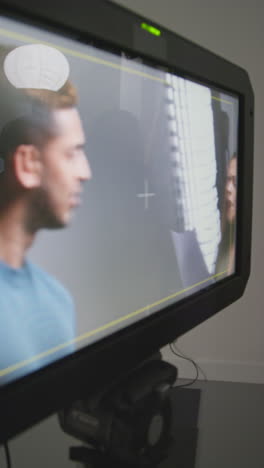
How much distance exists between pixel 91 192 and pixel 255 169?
4.31ft

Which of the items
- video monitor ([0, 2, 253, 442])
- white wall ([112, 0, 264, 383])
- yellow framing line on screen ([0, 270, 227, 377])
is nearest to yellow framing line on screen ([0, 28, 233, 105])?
video monitor ([0, 2, 253, 442])

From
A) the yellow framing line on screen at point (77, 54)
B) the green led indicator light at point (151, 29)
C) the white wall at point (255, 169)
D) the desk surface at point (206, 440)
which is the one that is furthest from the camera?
the white wall at point (255, 169)

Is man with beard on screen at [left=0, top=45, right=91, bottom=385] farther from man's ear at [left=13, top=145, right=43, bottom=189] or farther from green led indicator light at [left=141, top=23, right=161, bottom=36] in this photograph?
green led indicator light at [left=141, top=23, right=161, bottom=36]

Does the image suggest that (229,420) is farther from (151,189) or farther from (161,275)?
(151,189)

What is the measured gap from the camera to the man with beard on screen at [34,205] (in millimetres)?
451

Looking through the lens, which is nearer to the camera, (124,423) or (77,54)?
(77,54)

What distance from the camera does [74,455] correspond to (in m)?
0.71

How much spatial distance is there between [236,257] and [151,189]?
37 cm

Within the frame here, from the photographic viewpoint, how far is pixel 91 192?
56cm

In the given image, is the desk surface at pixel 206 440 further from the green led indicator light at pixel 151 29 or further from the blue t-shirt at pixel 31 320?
the green led indicator light at pixel 151 29

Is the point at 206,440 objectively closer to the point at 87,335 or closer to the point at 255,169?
the point at 87,335

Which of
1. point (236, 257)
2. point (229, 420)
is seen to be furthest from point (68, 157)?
point (229, 420)
